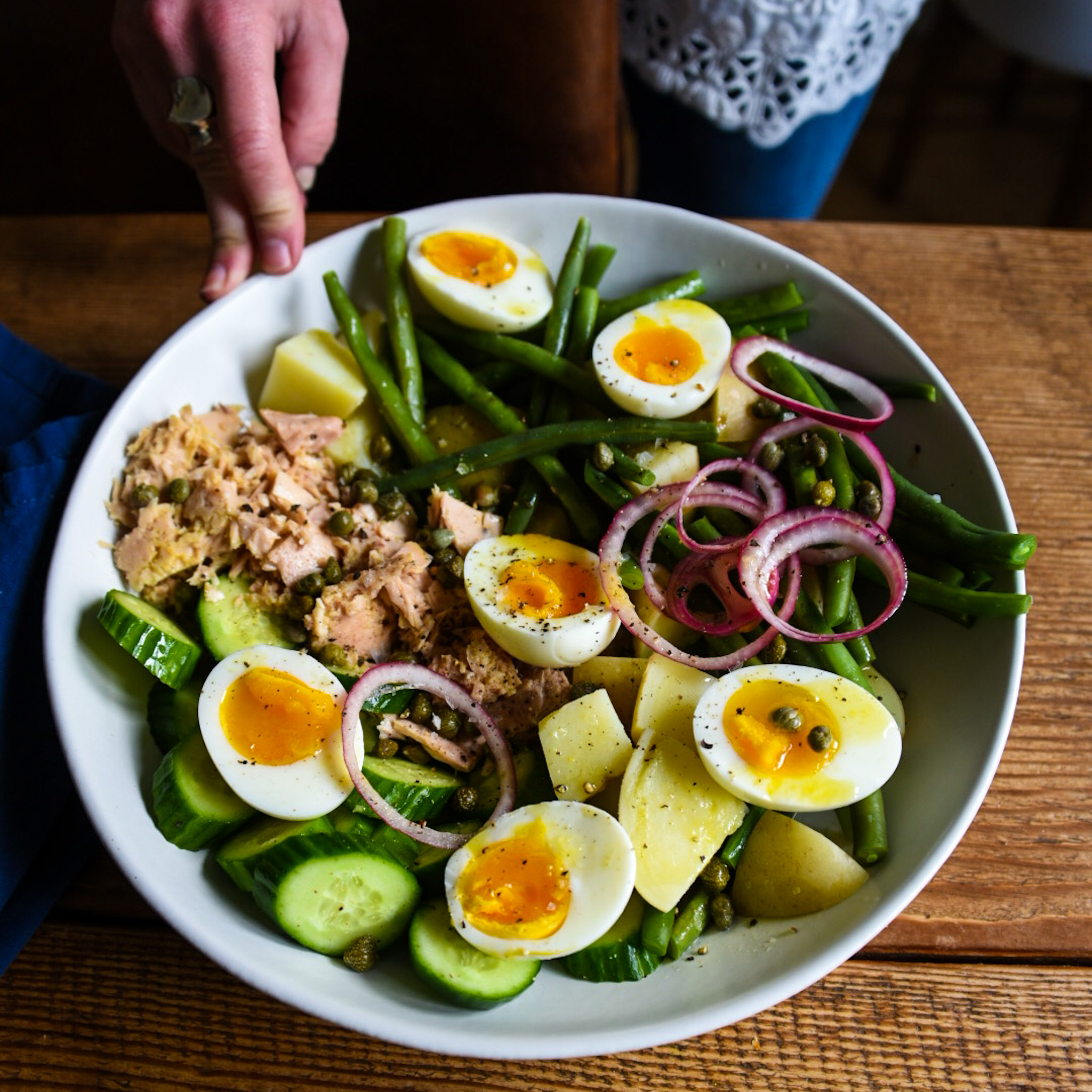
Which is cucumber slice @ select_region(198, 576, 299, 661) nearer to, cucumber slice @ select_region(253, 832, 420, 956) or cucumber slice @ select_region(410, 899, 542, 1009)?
cucumber slice @ select_region(253, 832, 420, 956)

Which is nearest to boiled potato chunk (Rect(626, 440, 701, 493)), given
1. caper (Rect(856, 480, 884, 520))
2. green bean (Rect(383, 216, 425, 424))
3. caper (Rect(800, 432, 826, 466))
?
caper (Rect(800, 432, 826, 466))

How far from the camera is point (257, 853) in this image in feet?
6.48

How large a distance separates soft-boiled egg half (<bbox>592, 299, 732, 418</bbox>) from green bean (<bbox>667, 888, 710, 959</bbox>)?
1.15 meters

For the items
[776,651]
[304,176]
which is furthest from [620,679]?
[304,176]

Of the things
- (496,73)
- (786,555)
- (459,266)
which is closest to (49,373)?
(459,266)

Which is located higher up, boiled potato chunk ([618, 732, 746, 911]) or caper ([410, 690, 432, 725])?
boiled potato chunk ([618, 732, 746, 911])

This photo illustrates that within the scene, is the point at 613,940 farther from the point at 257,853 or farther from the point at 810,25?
the point at 810,25

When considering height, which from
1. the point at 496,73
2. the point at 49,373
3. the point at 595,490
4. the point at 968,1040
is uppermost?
the point at 496,73

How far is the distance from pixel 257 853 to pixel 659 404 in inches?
54.5

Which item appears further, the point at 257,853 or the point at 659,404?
the point at 659,404

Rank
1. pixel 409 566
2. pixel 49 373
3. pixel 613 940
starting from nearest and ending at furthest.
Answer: pixel 613 940, pixel 409 566, pixel 49 373

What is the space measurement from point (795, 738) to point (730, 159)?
2439 mm

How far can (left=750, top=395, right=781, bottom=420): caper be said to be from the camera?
250 centimetres

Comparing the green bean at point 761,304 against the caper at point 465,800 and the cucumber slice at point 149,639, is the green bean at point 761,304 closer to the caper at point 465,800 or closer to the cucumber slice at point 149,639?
the caper at point 465,800
